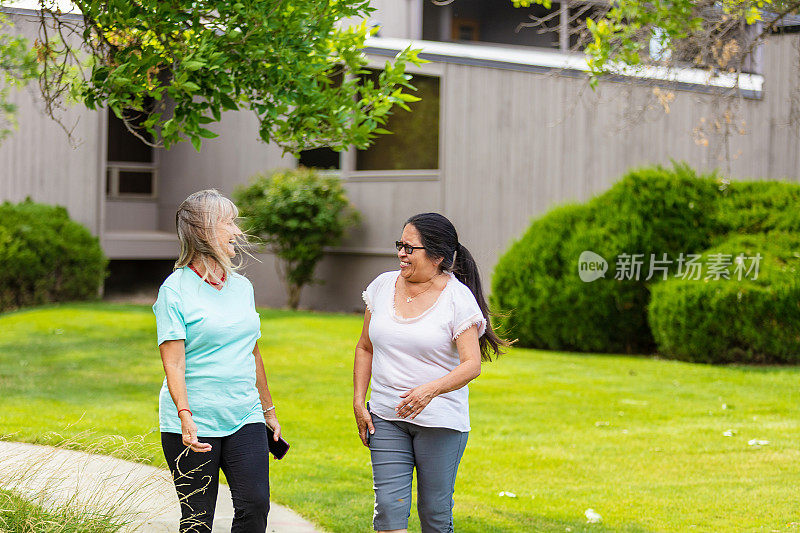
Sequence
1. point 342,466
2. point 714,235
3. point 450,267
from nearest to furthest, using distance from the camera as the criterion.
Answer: point 450,267, point 342,466, point 714,235

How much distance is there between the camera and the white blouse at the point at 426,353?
167 inches

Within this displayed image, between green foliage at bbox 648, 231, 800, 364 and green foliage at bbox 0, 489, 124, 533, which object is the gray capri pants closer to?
green foliage at bbox 0, 489, 124, 533

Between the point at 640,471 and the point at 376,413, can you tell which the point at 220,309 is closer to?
the point at 376,413

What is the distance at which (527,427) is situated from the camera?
9391 millimetres

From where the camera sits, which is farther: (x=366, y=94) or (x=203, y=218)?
(x=366, y=94)

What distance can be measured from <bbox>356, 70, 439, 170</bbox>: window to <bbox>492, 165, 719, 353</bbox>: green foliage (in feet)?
12.6

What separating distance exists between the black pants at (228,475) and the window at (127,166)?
61.8 ft

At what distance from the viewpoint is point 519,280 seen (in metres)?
14.2

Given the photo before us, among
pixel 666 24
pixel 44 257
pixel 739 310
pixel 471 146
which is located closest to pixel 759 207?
pixel 739 310

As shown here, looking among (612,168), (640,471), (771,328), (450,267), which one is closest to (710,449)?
(640,471)

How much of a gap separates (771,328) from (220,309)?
9.59 metres

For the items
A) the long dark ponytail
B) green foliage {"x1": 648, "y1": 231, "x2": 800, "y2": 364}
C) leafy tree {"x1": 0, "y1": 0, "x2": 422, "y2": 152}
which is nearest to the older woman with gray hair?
the long dark ponytail

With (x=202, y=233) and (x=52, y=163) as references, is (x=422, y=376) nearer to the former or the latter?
(x=202, y=233)

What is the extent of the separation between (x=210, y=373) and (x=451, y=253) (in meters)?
1.15
